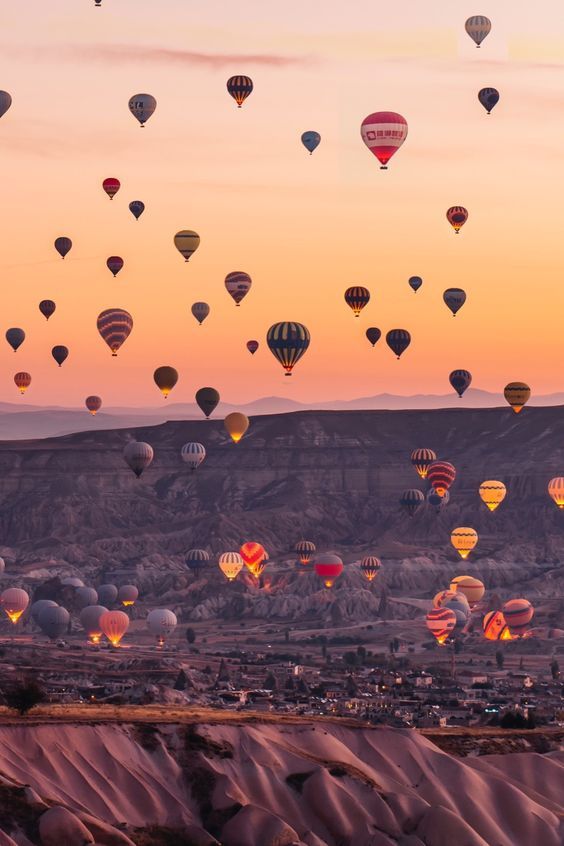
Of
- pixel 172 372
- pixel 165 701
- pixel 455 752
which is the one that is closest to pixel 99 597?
pixel 172 372

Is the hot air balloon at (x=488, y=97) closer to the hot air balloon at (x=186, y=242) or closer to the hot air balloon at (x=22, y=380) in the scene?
the hot air balloon at (x=186, y=242)

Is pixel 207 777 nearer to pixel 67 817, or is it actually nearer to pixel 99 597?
pixel 67 817

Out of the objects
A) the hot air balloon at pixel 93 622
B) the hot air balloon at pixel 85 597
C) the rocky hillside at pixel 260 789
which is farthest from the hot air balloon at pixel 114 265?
the rocky hillside at pixel 260 789

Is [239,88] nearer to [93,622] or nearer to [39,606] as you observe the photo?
[93,622]

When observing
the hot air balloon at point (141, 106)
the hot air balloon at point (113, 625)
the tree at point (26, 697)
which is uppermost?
the hot air balloon at point (141, 106)

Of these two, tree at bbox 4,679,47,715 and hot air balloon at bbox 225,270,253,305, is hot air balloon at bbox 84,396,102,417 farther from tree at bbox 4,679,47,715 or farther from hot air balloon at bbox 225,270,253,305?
tree at bbox 4,679,47,715

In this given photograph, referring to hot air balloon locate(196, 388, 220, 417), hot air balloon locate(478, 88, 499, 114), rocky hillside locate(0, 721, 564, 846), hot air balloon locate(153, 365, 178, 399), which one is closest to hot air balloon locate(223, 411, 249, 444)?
hot air balloon locate(196, 388, 220, 417)
